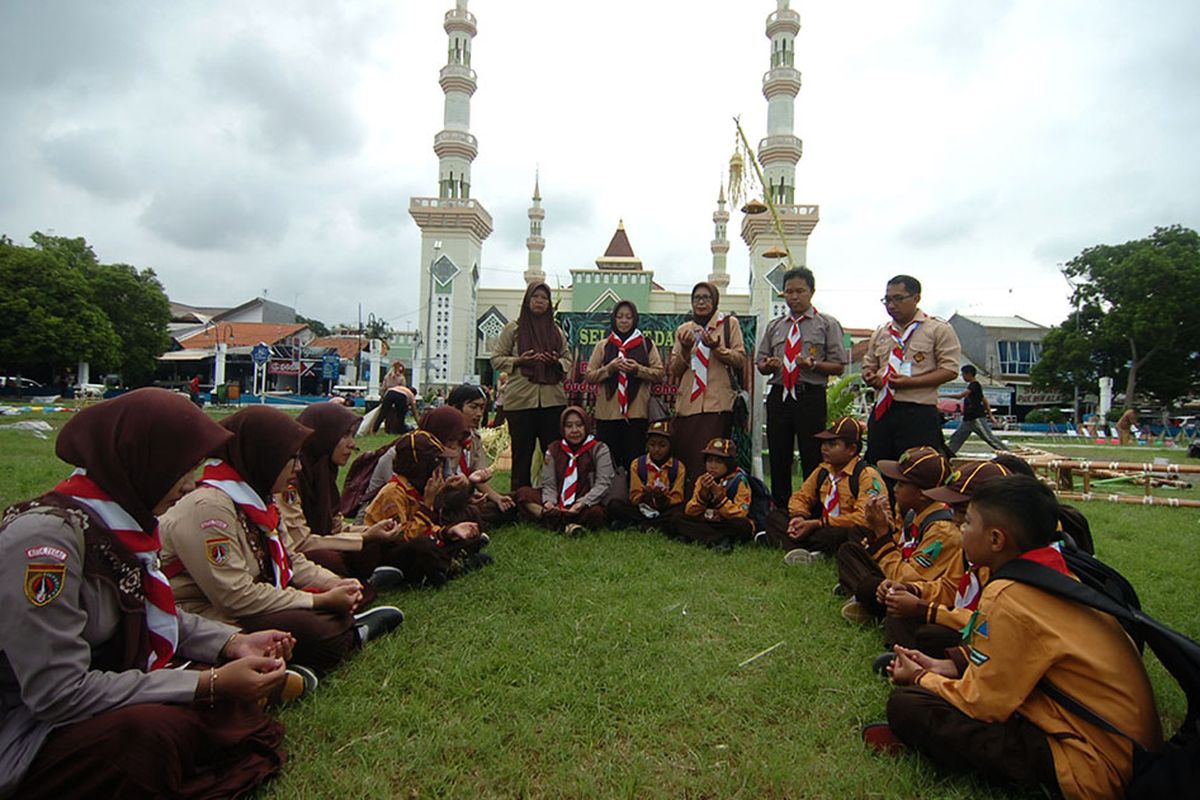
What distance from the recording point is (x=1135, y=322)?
2805 centimetres

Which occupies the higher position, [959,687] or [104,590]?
[104,590]

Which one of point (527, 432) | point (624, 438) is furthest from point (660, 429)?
point (527, 432)

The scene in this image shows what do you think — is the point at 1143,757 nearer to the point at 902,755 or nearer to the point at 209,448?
the point at 902,755

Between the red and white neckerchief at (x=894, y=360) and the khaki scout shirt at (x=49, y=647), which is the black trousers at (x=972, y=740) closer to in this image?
the khaki scout shirt at (x=49, y=647)

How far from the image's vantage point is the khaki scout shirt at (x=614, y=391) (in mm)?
5699

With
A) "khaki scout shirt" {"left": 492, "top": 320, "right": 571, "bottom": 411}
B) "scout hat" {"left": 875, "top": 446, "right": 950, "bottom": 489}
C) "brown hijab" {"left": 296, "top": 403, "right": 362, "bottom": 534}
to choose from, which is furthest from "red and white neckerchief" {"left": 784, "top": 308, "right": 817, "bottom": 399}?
"brown hijab" {"left": 296, "top": 403, "right": 362, "bottom": 534}

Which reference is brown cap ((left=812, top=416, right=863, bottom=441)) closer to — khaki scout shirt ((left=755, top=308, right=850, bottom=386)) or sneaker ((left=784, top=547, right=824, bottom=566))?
khaki scout shirt ((left=755, top=308, right=850, bottom=386))

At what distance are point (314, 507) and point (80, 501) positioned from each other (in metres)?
2.14

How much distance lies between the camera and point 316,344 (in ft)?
153

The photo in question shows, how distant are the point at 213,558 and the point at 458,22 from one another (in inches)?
1251

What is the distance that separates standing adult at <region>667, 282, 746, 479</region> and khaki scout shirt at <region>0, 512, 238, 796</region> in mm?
4246

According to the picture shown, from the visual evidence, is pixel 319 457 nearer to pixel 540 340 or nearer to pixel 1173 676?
pixel 540 340

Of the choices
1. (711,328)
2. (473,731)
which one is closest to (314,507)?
(473,731)

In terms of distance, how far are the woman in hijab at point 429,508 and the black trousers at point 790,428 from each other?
2442 millimetres
